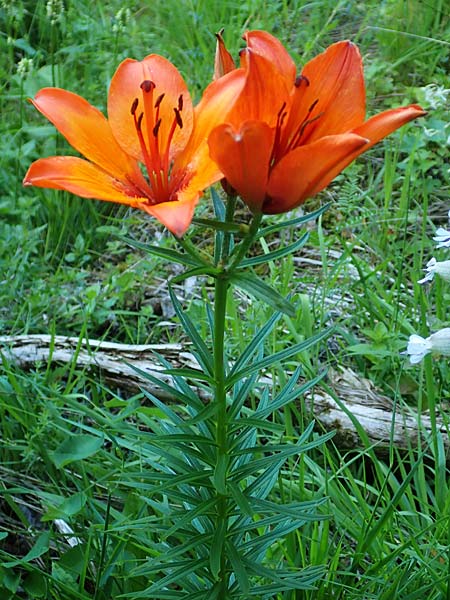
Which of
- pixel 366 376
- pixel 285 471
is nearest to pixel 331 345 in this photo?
pixel 366 376

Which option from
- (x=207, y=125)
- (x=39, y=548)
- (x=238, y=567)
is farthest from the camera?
(x=39, y=548)

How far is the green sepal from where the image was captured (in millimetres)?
789

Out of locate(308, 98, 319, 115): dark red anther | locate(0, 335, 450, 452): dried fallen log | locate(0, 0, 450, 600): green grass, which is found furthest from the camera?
locate(0, 335, 450, 452): dried fallen log

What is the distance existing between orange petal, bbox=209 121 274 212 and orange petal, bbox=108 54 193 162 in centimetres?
13

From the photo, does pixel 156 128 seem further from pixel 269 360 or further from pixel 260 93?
pixel 269 360

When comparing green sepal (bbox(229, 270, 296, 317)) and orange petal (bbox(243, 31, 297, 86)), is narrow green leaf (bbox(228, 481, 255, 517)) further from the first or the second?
orange petal (bbox(243, 31, 297, 86))

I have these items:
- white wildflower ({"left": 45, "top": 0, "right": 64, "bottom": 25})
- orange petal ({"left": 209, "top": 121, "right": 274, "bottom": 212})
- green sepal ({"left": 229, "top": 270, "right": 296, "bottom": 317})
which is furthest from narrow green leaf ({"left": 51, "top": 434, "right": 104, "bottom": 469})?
white wildflower ({"left": 45, "top": 0, "right": 64, "bottom": 25})

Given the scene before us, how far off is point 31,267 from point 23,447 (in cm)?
80

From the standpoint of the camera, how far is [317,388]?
176cm

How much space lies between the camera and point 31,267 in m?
2.24

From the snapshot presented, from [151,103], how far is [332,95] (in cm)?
19

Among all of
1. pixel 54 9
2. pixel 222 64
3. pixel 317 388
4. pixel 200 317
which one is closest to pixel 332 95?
pixel 222 64

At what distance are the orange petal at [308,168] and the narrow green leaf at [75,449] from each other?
82cm

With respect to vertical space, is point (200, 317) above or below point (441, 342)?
below
